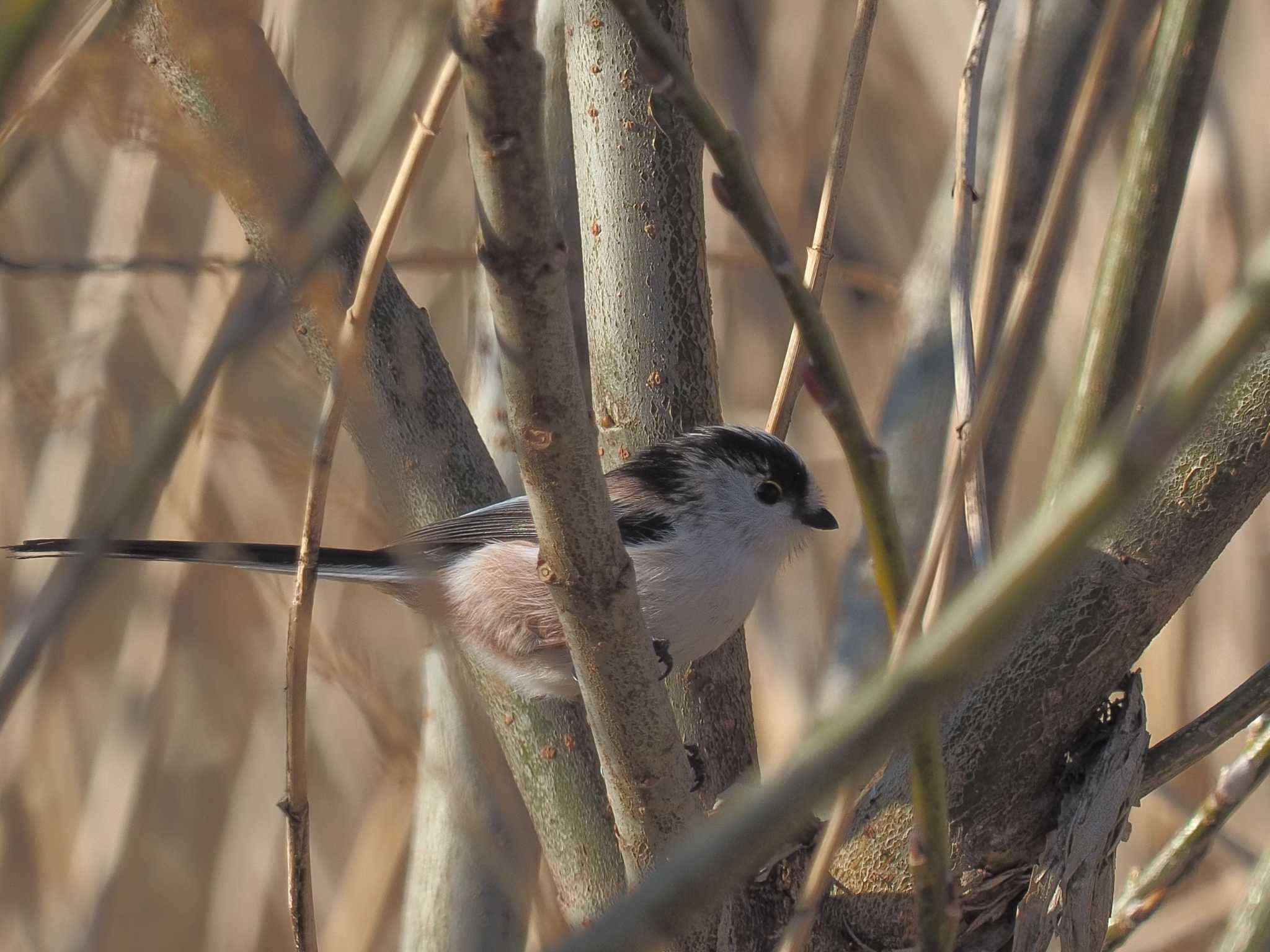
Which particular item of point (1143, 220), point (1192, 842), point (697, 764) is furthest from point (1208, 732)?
point (697, 764)

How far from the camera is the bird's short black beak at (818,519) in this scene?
2.02 meters

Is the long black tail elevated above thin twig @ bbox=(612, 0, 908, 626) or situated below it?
above

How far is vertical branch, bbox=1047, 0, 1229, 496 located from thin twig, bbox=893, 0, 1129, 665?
6 cm

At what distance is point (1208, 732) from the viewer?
1.21 metres

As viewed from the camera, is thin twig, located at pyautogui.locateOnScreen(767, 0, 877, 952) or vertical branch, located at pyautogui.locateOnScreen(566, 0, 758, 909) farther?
vertical branch, located at pyautogui.locateOnScreen(566, 0, 758, 909)

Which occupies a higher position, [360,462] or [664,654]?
[360,462]

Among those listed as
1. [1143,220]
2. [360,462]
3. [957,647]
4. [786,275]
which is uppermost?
[360,462]

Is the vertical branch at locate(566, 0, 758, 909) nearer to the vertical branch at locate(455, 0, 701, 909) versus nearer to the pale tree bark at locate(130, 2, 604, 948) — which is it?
the pale tree bark at locate(130, 2, 604, 948)

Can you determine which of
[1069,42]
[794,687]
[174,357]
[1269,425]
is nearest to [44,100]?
[1269,425]

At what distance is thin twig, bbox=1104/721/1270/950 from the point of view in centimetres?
121

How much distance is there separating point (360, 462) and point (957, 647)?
2128 millimetres

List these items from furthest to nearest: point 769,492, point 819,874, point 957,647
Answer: point 769,492, point 819,874, point 957,647

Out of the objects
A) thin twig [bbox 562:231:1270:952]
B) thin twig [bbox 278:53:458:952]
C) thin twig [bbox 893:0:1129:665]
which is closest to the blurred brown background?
thin twig [bbox 278:53:458:952]

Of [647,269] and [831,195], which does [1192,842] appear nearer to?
[831,195]
